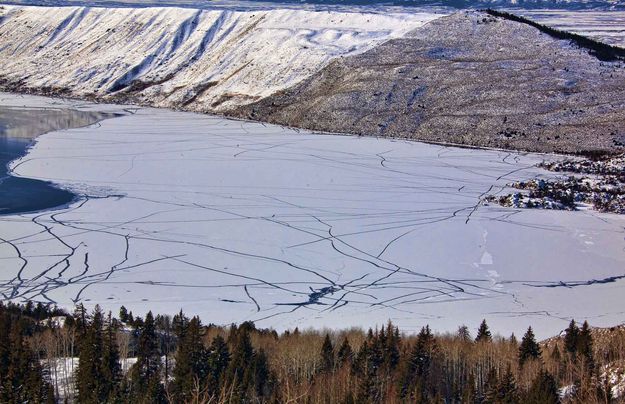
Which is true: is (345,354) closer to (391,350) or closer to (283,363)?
(391,350)

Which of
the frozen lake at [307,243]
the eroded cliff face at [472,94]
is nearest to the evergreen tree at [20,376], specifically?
the frozen lake at [307,243]

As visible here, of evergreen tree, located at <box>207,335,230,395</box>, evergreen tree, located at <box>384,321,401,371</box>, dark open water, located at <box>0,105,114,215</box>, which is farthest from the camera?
dark open water, located at <box>0,105,114,215</box>

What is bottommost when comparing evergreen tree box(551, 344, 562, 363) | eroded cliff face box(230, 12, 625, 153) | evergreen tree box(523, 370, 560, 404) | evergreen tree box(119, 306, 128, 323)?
evergreen tree box(119, 306, 128, 323)

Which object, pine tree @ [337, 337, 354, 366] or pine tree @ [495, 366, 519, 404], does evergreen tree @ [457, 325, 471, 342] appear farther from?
pine tree @ [495, 366, 519, 404]

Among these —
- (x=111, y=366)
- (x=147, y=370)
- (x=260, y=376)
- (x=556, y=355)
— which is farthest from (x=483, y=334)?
(x=111, y=366)

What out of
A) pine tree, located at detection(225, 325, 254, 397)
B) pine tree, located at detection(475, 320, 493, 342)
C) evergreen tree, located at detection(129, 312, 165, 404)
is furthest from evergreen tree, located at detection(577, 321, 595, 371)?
evergreen tree, located at detection(129, 312, 165, 404)

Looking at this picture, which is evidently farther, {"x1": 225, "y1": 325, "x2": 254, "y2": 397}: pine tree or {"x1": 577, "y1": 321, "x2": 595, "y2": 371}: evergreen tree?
{"x1": 577, "y1": 321, "x2": 595, "y2": 371}: evergreen tree
